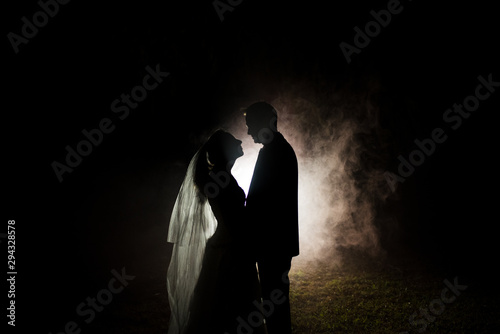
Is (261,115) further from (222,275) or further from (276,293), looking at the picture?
(276,293)

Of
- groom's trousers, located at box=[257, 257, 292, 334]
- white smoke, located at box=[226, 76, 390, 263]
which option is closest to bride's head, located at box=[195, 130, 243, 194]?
groom's trousers, located at box=[257, 257, 292, 334]

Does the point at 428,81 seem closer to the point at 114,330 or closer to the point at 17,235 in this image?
the point at 114,330

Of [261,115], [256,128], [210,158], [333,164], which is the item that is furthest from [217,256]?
[333,164]

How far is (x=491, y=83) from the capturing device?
9.43m

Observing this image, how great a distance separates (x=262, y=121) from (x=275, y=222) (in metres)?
1.21

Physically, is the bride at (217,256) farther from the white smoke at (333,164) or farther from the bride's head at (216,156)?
the white smoke at (333,164)

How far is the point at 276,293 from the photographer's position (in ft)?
10.6

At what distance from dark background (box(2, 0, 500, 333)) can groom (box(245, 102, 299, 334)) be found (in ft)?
15.7

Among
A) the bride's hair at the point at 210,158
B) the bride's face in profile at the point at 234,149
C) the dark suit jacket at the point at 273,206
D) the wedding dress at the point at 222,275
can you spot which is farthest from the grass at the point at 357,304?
the bride's face in profile at the point at 234,149

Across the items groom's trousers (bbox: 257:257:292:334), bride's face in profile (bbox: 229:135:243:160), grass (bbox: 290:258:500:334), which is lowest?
grass (bbox: 290:258:500:334)

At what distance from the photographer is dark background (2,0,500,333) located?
7.39m

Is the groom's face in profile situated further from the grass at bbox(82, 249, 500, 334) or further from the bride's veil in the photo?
the grass at bbox(82, 249, 500, 334)

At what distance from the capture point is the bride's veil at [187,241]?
3.54 m

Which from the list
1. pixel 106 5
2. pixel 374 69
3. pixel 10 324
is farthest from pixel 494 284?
pixel 106 5
